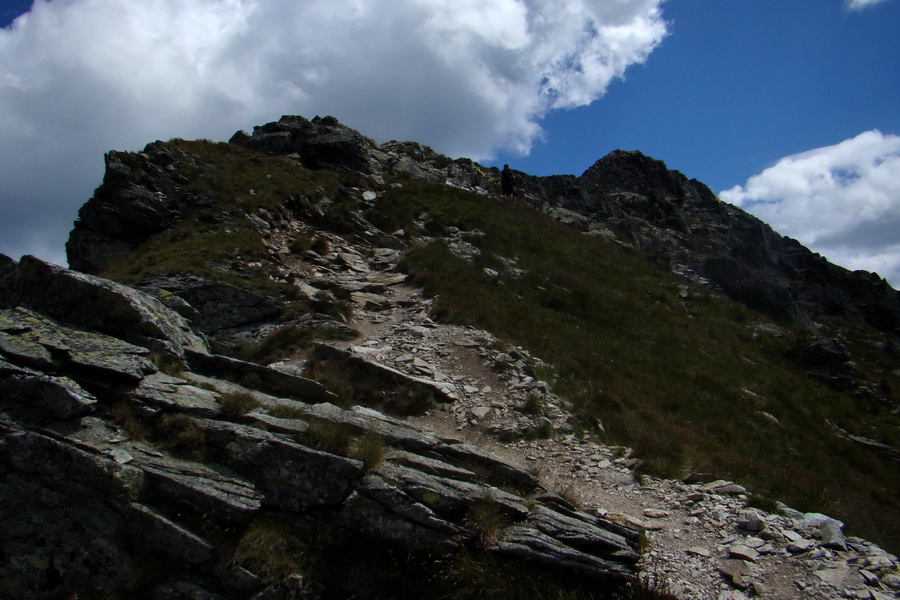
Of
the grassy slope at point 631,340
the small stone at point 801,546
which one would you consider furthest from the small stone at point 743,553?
the grassy slope at point 631,340

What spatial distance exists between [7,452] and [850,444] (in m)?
23.7

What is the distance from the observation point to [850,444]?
17.4m

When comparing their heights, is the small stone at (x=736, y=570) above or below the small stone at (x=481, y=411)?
below

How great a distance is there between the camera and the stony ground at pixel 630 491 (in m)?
6.78

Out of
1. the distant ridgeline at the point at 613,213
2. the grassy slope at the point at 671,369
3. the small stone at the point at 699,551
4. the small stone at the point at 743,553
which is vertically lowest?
the small stone at the point at 699,551

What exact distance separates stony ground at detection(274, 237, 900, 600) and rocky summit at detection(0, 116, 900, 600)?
55 mm

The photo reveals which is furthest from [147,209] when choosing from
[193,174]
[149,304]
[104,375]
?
[104,375]

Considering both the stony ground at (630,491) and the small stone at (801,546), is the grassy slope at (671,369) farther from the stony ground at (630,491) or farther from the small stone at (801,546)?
the small stone at (801,546)

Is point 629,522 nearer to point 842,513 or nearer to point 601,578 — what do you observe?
point 601,578

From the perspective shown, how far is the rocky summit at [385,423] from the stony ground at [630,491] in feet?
0.18

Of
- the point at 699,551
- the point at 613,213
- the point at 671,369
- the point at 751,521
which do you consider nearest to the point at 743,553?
the point at 699,551

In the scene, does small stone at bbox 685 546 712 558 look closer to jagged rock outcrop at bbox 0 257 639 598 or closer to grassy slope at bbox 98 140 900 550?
jagged rock outcrop at bbox 0 257 639 598

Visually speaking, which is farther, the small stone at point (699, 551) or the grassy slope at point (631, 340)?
the grassy slope at point (631, 340)

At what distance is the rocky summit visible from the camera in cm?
626
